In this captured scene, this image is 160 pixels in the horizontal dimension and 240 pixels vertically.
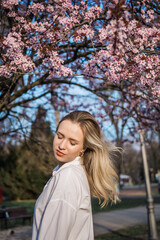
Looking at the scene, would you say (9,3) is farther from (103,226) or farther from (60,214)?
(103,226)

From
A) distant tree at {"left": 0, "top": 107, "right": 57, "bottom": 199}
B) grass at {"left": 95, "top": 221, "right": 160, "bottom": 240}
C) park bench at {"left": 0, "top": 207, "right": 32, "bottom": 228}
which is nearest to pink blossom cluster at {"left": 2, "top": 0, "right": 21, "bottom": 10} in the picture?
grass at {"left": 95, "top": 221, "right": 160, "bottom": 240}

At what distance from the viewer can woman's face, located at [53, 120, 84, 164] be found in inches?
78.7

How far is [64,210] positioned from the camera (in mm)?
1551

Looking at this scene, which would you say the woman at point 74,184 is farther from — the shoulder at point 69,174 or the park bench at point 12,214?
the park bench at point 12,214

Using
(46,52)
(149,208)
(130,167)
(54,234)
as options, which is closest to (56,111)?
(149,208)

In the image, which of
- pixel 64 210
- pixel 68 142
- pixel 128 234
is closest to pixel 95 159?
pixel 68 142

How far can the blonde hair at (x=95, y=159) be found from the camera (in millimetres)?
2094

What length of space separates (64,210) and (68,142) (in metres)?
0.58

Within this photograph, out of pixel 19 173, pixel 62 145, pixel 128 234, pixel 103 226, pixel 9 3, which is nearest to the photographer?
pixel 62 145

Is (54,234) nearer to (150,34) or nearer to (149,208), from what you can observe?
(150,34)

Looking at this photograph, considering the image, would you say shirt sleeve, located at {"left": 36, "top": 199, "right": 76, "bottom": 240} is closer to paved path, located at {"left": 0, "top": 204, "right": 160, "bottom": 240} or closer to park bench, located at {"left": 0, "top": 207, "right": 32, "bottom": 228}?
paved path, located at {"left": 0, "top": 204, "right": 160, "bottom": 240}

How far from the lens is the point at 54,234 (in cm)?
153

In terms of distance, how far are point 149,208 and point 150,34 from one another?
4.89 m

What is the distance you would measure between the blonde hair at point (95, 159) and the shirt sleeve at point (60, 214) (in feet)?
1.59
